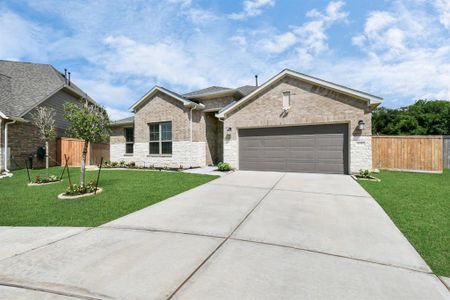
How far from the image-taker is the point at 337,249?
10.6 feet

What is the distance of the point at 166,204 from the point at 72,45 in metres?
11.3

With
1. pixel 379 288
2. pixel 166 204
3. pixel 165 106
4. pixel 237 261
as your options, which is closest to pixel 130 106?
pixel 165 106

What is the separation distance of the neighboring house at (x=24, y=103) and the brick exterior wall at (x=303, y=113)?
346 inches

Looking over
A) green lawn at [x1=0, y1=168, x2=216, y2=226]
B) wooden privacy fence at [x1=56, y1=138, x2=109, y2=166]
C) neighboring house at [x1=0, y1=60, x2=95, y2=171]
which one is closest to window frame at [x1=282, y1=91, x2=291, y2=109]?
green lawn at [x1=0, y1=168, x2=216, y2=226]

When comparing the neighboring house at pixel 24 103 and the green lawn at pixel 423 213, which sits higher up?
the neighboring house at pixel 24 103

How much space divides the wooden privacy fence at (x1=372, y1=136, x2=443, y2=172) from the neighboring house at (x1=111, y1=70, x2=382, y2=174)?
3560mm

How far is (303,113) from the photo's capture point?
11.0 meters

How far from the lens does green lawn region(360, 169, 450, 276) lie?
3182mm

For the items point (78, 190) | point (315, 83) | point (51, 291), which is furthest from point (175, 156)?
point (51, 291)

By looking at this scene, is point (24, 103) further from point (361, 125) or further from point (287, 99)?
point (361, 125)

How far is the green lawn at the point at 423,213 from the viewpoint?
3.18 m

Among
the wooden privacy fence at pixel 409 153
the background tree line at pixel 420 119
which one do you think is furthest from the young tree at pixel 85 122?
the background tree line at pixel 420 119

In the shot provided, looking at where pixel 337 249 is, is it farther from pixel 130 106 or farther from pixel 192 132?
pixel 130 106

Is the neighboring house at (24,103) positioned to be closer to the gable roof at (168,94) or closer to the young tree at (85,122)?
the gable roof at (168,94)
